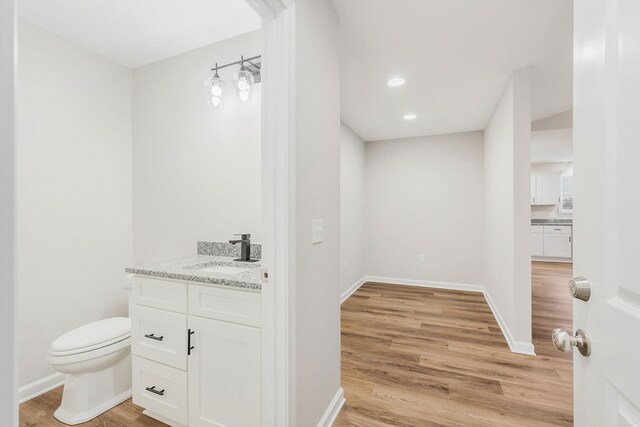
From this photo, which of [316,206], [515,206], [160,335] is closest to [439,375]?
[515,206]

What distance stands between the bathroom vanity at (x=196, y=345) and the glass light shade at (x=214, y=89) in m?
1.20

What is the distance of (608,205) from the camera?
584 millimetres

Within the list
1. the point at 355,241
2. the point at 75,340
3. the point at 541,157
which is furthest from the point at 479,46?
the point at 541,157

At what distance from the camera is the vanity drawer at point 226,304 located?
1337 millimetres

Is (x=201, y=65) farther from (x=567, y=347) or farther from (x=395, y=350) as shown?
(x=395, y=350)

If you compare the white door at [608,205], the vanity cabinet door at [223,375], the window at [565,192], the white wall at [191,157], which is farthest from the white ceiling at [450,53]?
the window at [565,192]

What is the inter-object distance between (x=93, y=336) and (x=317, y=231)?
152 centimetres

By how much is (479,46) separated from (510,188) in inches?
47.7

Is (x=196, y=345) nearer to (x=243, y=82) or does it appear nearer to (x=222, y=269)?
(x=222, y=269)

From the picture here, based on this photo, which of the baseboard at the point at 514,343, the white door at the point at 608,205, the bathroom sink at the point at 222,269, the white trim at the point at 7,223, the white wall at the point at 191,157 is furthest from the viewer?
the baseboard at the point at 514,343

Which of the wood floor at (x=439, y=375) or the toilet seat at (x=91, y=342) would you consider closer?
the toilet seat at (x=91, y=342)

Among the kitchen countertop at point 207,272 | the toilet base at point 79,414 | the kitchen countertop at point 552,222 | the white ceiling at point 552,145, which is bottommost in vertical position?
the toilet base at point 79,414

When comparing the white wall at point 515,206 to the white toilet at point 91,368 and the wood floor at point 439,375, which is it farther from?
the white toilet at point 91,368

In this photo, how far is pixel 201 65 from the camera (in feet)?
7.45
